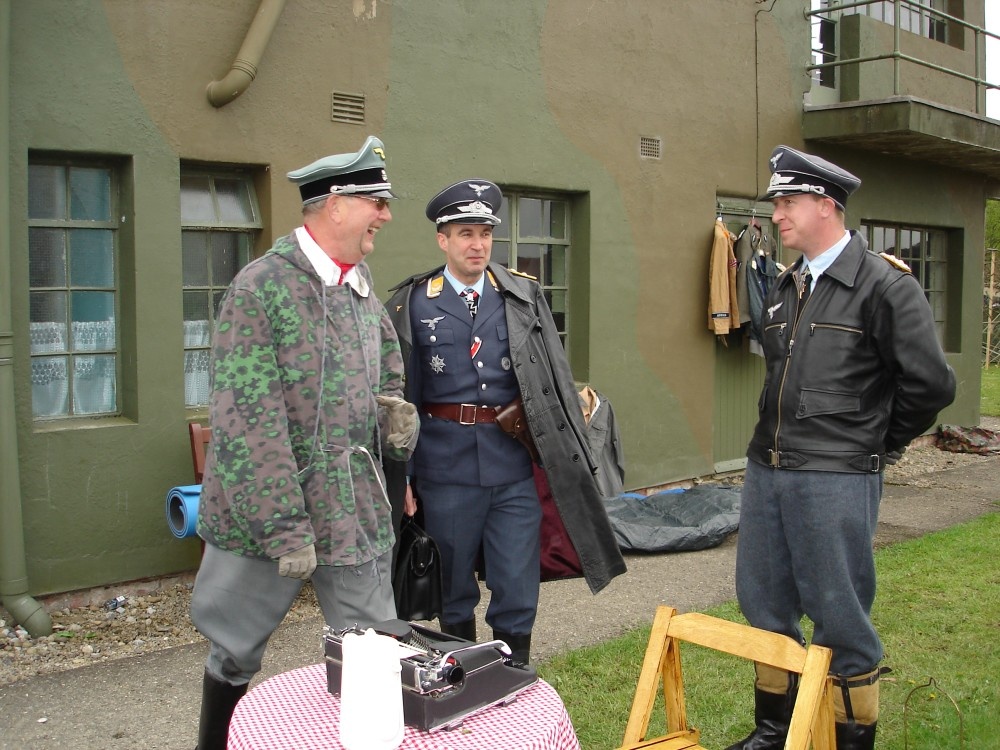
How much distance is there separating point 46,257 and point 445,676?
13.8ft

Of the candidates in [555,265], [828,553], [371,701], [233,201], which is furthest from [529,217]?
[371,701]

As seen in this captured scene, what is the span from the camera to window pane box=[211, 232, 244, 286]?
6180 mm

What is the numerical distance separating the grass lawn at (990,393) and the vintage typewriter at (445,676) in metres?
12.8

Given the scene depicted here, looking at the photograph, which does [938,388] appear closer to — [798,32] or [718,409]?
[718,409]

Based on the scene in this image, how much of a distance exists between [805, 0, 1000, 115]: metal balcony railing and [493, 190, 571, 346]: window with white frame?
3424 millimetres

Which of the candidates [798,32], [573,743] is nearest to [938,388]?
[573,743]

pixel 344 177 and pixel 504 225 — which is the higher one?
pixel 504 225

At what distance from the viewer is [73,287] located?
5645 mm

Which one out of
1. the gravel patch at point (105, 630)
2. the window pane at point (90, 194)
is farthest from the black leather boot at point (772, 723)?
the window pane at point (90, 194)

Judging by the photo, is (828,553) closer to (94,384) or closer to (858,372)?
(858,372)

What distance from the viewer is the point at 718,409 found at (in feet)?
30.5

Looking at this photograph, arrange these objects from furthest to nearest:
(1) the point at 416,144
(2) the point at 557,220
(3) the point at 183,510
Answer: (2) the point at 557,220, (1) the point at 416,144, (3) the point at 183,510

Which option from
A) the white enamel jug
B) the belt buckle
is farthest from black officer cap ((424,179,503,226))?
the white enamel jug

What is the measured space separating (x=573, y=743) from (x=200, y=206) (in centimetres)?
458
